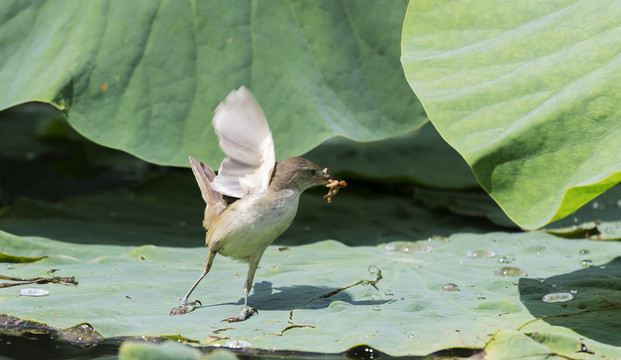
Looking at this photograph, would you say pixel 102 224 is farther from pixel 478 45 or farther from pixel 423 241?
pixel 478 45

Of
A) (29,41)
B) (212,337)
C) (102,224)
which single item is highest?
(29,41)

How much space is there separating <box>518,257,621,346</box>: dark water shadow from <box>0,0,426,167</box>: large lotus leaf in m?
0.89

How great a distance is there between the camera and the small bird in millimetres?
2041

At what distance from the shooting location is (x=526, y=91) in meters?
2.17

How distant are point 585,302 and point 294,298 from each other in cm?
80

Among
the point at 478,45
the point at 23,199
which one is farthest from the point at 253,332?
the point at 23,199

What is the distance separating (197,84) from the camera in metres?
2.85

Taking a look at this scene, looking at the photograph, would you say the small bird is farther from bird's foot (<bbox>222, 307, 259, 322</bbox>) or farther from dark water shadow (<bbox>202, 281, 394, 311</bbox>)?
dark water shadow (<bbox>202, 281, 394, 311</bbox>)

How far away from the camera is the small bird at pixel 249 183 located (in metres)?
2.04

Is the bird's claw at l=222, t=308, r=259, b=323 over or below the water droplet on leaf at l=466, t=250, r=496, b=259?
below

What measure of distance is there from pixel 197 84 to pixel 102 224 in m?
0.74

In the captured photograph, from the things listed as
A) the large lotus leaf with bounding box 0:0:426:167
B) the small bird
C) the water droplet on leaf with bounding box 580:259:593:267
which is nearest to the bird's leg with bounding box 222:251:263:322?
the small bird

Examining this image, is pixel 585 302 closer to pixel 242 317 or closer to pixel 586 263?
pixel 586 263

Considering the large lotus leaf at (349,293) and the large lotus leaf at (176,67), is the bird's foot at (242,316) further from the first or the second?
the large lotus leaf at (176,67)
